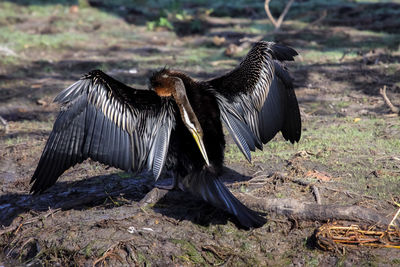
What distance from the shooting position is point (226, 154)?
6.00 metres

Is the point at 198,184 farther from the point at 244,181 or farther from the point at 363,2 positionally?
the point at 363,2

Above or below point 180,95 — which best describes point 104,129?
below

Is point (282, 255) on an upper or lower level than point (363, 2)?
lower

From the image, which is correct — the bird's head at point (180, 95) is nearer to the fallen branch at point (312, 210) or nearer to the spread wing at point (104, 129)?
the spread wing at point (104, 129)

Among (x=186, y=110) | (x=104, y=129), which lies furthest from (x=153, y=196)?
(x=186, y=110)

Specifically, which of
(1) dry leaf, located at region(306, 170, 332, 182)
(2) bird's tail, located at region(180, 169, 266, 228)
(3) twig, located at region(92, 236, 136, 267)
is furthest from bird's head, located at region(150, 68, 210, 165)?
(1) dry leaf, located at region(306, 170, 332, 182)

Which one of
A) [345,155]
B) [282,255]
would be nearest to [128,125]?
[282,255]

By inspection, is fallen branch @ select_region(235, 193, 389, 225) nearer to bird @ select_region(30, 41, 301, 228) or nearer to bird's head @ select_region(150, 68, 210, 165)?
bird @ select_region(30, 41, 301, 228)

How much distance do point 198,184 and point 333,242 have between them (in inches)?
44.7

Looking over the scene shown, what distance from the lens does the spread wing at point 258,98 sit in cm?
470

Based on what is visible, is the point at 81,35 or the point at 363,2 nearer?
the point at 81,35

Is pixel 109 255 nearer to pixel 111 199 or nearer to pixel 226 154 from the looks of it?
pixel 111 199

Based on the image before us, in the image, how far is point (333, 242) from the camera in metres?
4.16

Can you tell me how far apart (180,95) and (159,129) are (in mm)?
334
